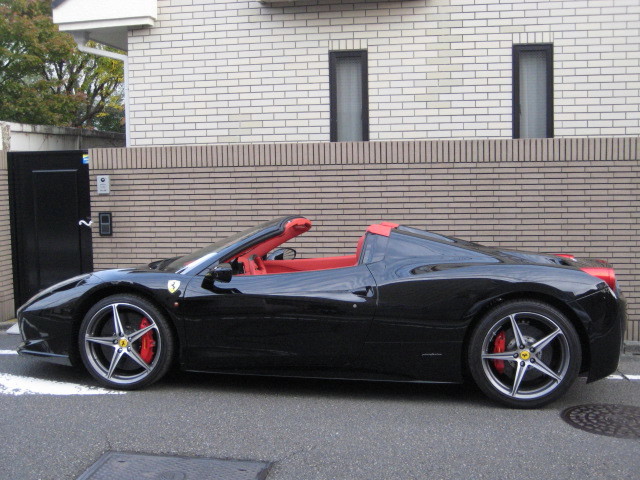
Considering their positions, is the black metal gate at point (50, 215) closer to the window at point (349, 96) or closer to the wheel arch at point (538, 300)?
the window at point (349, 96)


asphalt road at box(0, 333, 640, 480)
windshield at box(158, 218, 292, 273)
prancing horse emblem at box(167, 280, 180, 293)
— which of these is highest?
windshield at box(158, 218, 292, 273)

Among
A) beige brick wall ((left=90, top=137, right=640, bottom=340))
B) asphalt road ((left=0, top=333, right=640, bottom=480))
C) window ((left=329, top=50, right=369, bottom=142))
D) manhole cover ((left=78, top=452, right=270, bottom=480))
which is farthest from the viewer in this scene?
window ((left=329, top=50, right=369, bottom=142))

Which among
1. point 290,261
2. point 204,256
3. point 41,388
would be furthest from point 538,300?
point 41,388

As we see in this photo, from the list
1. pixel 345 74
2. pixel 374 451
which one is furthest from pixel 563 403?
pixel 345 74

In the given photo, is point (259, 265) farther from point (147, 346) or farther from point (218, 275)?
point (147, 346)

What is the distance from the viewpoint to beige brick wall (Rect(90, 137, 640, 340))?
8.04 m

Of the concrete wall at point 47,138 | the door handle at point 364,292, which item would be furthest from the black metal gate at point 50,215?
the door handle at point 364,292

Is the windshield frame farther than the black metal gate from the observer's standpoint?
No

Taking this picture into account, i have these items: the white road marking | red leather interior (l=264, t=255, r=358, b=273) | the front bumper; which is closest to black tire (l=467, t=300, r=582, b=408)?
the front bumper

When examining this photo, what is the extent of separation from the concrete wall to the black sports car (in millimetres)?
4966

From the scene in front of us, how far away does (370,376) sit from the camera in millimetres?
5164

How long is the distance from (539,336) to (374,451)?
5.04ft

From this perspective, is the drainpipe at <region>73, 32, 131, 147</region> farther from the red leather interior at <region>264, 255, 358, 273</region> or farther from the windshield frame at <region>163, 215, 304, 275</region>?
the windshield frame at <region>163, 215, 304, 275</region>

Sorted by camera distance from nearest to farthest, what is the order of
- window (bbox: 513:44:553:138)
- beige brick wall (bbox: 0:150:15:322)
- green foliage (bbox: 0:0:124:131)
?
1. window (bbox: 513:44:553:138)
2. beige brick wall (bbox: 0:150:15:322)
3. green foliage (bbox: 0:0:124:131)
